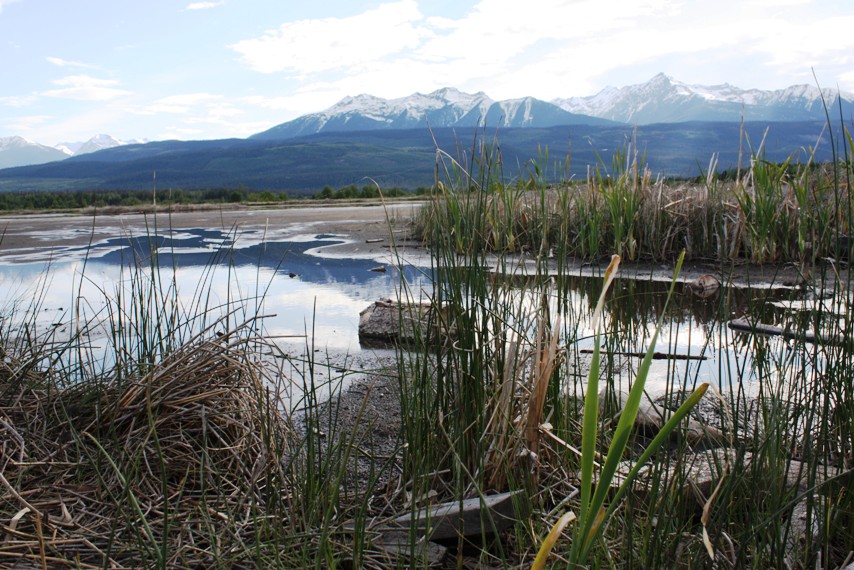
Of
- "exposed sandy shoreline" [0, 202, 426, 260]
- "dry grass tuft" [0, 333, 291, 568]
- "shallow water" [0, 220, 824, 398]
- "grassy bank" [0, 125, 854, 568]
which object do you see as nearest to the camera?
"grassy bank" [0, 125, 854, 568]

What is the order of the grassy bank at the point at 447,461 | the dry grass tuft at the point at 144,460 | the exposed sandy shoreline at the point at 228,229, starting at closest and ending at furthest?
the grassy bank at the point at 447,461 < the dry grass tuft at the point at 144,460 < the exposed sandy shoreline at the point at 228,229

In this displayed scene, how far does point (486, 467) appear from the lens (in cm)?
197

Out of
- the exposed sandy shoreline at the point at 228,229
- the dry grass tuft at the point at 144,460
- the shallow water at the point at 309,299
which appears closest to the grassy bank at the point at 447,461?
the dry grass tuft at the point at 144,460

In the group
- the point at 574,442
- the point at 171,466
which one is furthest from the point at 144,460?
the point at 574,442

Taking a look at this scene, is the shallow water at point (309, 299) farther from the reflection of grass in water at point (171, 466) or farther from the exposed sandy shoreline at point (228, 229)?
the exposed sandy shoreline at point (228, 229)

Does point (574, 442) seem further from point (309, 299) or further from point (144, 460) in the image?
point (309, 299)

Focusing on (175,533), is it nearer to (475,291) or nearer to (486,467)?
(486,467)

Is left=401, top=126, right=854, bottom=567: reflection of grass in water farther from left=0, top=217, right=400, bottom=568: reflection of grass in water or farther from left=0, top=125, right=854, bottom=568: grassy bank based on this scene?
left=0, top=217, right=400, bottom=568: reflection of grass in water

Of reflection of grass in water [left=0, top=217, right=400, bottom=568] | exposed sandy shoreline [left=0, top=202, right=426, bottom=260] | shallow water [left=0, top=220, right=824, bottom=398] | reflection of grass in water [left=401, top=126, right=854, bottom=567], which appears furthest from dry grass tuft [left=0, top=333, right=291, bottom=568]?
exposed sandy shoreline [left=0, top=202, right=426, bottom=260]

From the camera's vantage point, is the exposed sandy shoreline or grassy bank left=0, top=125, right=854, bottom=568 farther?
the exposed sandy shoreline

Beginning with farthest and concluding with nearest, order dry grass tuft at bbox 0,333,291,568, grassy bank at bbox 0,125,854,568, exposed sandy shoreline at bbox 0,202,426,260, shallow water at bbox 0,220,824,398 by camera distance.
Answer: exposed sandy shoreline at bbox 0,202,426,260 < shallow water at bbox 0,220,824,398 < dry grass tuft at bbox 0,333,291,568 < grassy bank at bbox 0,125,854,568

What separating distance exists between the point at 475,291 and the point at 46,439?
1375 mm

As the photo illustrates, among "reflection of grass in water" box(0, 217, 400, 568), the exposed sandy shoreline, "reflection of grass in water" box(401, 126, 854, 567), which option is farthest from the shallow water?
the exposed sandy shoreline

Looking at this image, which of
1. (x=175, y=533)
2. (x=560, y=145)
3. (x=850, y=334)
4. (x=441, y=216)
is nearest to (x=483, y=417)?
(x=441, y=216)
